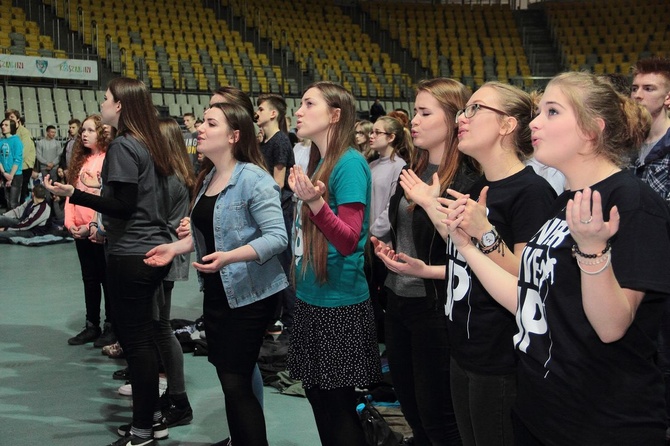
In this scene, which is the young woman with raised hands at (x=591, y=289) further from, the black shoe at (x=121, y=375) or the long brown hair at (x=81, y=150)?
the long brown hair at (x=81, y=150)

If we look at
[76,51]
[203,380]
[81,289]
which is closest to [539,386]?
[203,380]

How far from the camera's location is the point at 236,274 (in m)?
2.69

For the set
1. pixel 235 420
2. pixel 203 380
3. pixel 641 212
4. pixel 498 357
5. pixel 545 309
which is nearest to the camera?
pixel 641 212

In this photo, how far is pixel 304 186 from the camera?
2330 mm

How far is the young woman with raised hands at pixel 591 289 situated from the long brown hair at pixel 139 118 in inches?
77.5

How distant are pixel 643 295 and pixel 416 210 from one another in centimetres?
103

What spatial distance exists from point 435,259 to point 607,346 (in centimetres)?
92

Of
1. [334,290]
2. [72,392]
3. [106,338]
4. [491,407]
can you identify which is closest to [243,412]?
[334,290]

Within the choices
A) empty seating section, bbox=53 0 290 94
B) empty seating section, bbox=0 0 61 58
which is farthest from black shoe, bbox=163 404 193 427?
A: empty seating section, bbox=53 0 290 94

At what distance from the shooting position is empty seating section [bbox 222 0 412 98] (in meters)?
17.2

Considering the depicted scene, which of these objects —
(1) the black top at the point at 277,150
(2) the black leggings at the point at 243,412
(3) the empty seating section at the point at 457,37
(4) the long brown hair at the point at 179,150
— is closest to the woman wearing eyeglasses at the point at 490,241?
(2) the black leggings at the point at 243,412

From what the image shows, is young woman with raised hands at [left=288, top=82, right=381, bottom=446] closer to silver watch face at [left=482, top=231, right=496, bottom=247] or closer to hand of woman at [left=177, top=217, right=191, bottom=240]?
hand of woman at [left=177, top=217, right=191, bottom=240]

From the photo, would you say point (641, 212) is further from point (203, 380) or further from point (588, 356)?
point (203, 380)

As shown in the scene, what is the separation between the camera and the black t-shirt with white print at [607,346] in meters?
1.43
